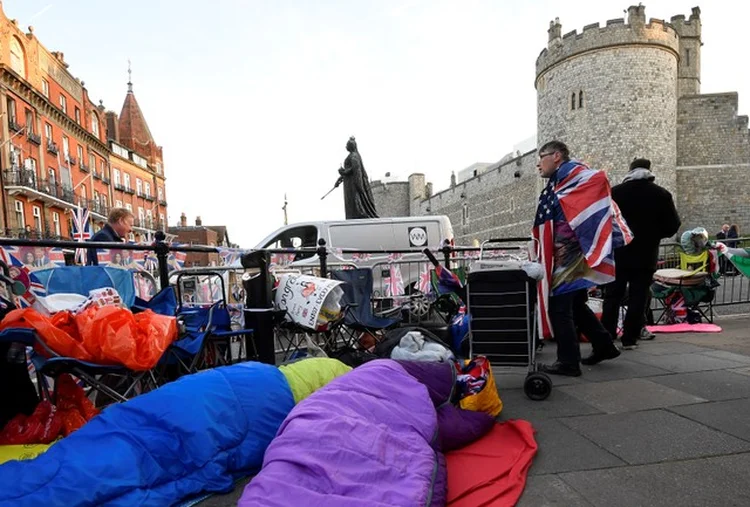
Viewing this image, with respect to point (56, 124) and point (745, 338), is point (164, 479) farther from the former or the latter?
point (56, 124)

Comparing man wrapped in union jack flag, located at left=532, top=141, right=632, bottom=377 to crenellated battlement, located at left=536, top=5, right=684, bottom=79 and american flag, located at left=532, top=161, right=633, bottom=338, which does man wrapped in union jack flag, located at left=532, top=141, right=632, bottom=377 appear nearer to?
american flag, located at left=532, top=161, right=633, bottom=338

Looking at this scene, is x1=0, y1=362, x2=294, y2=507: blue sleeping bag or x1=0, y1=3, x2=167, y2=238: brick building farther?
x1=0, y1=3, x2=167, y2=238: brick building

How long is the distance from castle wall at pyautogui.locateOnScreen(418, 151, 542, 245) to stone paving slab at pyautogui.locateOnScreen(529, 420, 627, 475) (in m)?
34.9

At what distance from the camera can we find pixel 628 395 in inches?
122

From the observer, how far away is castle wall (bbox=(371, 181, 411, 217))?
6088cm

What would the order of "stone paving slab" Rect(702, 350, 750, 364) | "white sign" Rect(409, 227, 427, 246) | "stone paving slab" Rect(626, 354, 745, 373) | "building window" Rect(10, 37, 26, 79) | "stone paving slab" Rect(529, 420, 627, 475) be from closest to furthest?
1. "stone paving slab" Rect(529, 420, 627, 475)
2. "stone paving slab" Rect(626, 354, 745, 373)
3. "stone paving slab" Rect(702, 350, 750, 364)
4. "white sign" Rect(409, 227, 427, 246)
5. "building window" Rect(10, 37, 26, 79)

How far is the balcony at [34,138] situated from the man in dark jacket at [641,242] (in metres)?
35.0

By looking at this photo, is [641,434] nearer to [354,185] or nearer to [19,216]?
[354,185]

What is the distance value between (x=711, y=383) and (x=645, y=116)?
3116 cm

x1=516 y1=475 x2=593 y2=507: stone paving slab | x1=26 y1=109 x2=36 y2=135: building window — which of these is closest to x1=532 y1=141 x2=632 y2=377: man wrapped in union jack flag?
x1=516 y1=475 x2=593 y2=507: stone paving slab

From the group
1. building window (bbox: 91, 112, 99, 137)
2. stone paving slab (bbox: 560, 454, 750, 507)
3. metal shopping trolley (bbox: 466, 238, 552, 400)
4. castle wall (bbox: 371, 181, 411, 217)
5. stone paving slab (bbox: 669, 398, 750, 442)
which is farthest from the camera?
castle wall (bbox: 371, 181, 411, 217)

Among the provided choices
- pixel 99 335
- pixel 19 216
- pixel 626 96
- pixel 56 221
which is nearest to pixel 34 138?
pixel 19 216

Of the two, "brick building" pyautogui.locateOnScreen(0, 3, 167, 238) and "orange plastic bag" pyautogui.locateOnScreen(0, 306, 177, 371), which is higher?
"brick building" pyautogui.locateOnScreen(0, 3, 167, 238)

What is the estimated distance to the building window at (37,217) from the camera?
95.9ft
